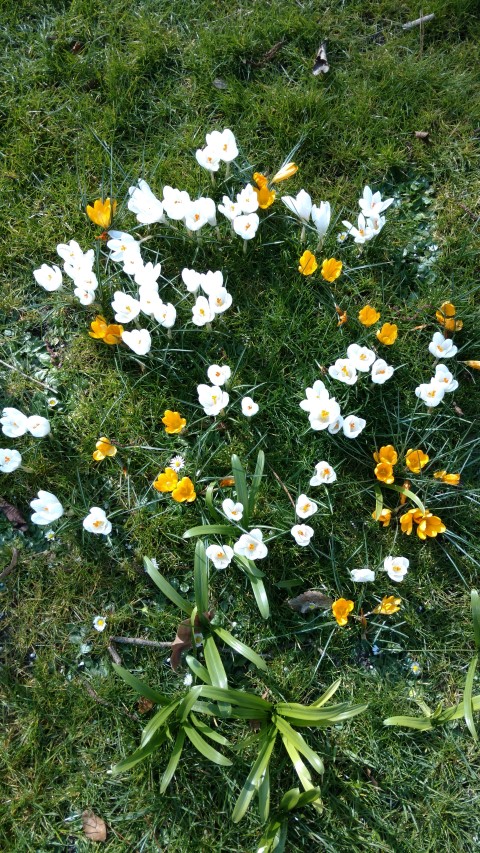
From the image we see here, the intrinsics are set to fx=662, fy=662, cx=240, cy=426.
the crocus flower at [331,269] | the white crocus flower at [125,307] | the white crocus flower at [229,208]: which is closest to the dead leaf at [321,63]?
the white crocus flower at [229,208]

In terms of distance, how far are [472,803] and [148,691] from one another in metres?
1.27

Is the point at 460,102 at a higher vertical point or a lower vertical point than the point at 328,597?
higher

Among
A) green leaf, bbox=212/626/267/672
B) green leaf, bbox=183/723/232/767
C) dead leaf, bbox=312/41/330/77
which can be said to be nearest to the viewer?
green leaf, bbox=183/723/232/767

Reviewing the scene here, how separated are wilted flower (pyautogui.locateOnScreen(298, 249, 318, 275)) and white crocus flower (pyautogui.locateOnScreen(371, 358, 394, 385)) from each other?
1.54 ft

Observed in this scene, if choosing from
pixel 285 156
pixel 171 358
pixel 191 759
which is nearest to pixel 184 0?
pixel 285 156

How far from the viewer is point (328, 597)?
2527 mm

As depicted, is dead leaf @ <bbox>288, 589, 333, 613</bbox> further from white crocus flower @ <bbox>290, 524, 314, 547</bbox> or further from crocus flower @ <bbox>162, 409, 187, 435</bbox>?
crocus flower @ <bbox>162, 409, 187, 435</bbox>

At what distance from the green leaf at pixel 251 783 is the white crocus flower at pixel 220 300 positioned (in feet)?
5.17

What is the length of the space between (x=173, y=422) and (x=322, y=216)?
3.29ft

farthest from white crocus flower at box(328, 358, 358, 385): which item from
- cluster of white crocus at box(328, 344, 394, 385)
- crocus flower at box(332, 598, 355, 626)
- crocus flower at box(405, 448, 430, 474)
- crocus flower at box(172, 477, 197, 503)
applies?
crocus flower at box(332, 598, 355, 626)

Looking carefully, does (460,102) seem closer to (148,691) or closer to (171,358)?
(171,358)

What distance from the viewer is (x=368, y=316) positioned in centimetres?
260

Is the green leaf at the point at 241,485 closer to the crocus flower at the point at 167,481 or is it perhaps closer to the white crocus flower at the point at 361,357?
the crocus flower at the point at 167,481

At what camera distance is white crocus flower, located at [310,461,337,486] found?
2.45m
